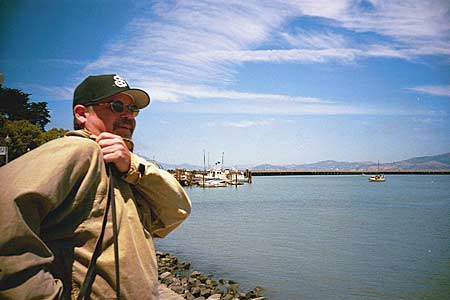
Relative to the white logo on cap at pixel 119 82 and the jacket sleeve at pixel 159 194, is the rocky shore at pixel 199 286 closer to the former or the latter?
the jacket sleeve at pixel 159 194

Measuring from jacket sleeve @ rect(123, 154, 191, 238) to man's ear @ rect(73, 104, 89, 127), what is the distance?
231mm

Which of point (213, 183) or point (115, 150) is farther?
point (213, 183)

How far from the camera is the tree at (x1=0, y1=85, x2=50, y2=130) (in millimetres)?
30900

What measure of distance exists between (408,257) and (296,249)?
4.62 m

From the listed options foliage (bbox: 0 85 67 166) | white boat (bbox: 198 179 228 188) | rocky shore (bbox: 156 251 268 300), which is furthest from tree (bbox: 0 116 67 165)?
white boat (bbox: 198 179 228 188)

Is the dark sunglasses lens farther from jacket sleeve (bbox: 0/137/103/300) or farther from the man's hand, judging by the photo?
jacket sleeve (bbox: 0/137/103/300)

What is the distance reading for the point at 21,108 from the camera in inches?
1361

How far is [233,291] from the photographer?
38.0ft

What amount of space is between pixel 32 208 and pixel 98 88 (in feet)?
1.94

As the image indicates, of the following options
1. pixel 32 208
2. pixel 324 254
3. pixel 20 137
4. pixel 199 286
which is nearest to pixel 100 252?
pixel 32 208

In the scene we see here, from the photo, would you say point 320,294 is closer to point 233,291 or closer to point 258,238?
point 233,291

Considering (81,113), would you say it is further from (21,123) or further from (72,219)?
(21,123)

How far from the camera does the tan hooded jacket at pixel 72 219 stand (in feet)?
3.84

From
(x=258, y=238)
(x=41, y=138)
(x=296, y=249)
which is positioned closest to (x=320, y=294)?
(x=296, y=249)
